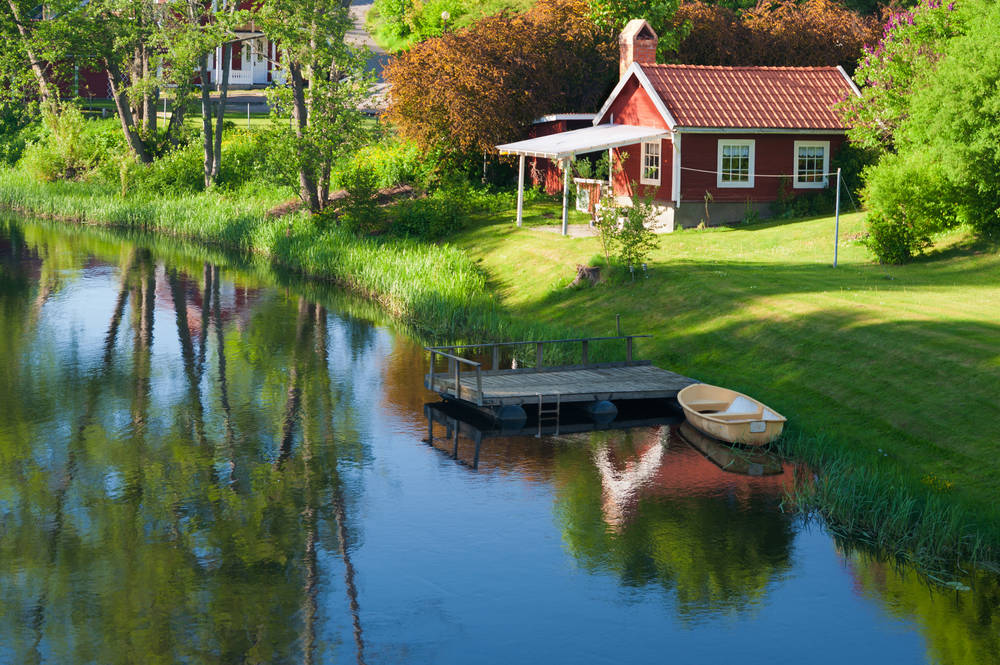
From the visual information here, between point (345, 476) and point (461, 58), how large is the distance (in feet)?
97.3

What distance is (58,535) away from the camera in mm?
17453

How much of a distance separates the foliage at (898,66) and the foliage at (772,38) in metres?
11.3

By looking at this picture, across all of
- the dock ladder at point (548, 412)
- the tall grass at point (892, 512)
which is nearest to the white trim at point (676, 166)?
the dock ladder at point (548, 412)

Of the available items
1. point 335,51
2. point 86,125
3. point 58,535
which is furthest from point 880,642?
point 86,125

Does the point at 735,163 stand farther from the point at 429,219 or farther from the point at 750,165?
the point at 429,219

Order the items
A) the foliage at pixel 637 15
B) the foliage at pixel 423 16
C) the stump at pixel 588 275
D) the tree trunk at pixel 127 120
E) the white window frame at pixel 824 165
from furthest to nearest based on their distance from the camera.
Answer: the foliage at pixel 423 16, the tree trunk at pixel 127 120, the foliage at pixel 637 15, the white window frame at pixel 824 165, the stump at pixel 588 275

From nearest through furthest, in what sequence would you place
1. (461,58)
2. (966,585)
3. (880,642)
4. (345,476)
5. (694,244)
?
(880,642) → (966,585) → (345,476) → (694,244) → (461,58)

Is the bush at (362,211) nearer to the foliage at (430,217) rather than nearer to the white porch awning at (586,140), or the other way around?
the foliage at (430,217)

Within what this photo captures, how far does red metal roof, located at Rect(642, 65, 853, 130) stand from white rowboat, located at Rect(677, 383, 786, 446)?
19285mm

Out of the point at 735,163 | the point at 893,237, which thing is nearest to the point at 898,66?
the point at 735,163

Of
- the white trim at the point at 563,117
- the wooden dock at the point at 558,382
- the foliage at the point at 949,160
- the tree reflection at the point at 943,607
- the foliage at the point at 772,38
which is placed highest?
the foliage at the point at 772,38

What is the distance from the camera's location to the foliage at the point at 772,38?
172 feet

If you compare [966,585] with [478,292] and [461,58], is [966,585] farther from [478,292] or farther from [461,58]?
[461,58]

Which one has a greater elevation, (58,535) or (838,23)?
(838,23)
